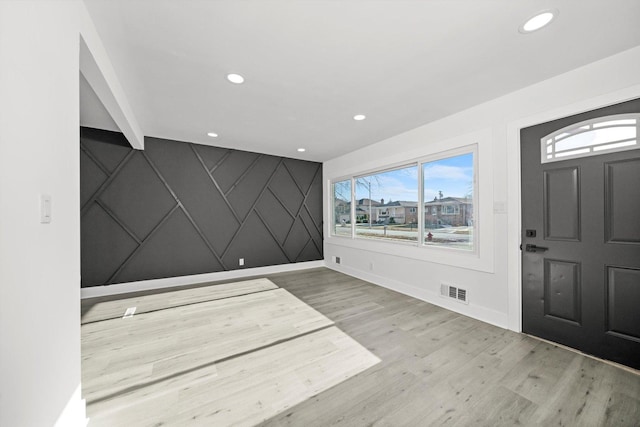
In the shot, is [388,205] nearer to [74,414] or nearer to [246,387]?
[246,387]

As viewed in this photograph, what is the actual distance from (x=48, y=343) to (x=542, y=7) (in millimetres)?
3216

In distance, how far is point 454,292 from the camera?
10.0 ft

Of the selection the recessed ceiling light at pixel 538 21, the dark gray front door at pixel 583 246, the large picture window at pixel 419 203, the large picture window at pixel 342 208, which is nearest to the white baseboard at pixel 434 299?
the dark gray front door at pixel 583 246

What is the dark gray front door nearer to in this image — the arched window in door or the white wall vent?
the arched window in door

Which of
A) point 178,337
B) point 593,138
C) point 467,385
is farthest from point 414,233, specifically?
point 178,337

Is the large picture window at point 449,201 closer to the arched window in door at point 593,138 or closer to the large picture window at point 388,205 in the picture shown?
the large picture window at point 388,205

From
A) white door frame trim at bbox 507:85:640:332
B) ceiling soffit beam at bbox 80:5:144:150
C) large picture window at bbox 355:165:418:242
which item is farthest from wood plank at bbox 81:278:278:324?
white door frame trim at bbox 507:85:640:332

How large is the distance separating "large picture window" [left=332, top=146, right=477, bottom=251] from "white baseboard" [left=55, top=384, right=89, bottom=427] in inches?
142

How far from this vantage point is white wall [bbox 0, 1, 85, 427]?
→ 0.83 m

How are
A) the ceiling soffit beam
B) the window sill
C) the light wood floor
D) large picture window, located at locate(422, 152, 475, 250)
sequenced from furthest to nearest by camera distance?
large picture window, located at locate(422, 152, 475, 250) < the window sill < the ceiling soffit beam < the light wood floor

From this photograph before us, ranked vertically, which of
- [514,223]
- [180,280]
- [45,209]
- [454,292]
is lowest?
[180,280]

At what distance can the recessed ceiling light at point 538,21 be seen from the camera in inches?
60.9

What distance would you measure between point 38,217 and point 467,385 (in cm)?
265

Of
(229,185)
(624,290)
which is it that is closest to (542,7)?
(624,290)
